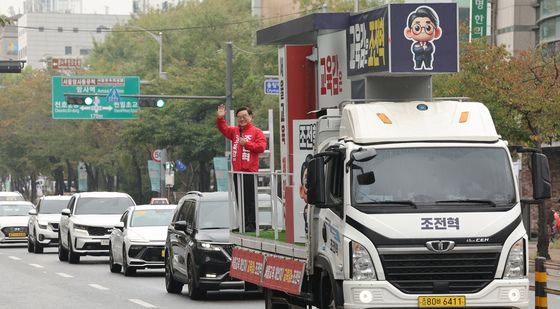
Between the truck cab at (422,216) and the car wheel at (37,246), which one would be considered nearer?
the truck cab at (422,216)

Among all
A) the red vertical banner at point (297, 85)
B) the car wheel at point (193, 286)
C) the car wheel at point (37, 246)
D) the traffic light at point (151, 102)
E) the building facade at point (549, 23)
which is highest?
the building facade at point (549, 23)

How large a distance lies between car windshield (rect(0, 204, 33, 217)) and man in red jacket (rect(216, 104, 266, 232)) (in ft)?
91.3

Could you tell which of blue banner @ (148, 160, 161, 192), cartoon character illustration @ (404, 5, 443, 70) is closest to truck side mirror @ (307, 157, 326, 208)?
cartoon character illustration @ (404, 5, 443, 70)

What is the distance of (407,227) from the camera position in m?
13.1

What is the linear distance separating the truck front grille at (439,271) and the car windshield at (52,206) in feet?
94.5

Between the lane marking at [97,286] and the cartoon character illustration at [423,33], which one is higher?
the cartoon character illustration at [423,33]

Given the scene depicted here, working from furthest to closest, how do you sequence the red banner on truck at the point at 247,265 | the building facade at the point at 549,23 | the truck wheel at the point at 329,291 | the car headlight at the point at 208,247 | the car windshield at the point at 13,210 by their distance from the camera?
1. the building facade at the point at 549,23
2. the car windshield at the point at 13,210
3. the car headlight at the point at 208,247
4. the red banner on truck at the point at 247,265
5. the truck wheel at the point at 329,291

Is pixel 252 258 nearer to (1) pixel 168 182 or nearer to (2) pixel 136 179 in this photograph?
(1) pixel 168 182

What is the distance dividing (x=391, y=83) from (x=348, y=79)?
578 mm

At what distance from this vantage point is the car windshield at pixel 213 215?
22.8 metres

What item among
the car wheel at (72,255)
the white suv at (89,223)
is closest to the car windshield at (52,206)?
the white suv at (89,223)

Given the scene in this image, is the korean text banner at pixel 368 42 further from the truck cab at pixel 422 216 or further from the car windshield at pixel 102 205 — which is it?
the car windshield at pixel 102 205

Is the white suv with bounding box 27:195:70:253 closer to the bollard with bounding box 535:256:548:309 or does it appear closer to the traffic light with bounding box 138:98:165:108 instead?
the traffic light with bounding box 138:98:165:108

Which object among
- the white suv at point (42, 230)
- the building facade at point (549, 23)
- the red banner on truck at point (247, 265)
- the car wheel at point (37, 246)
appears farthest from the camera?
the building facade at point (549, 23)
